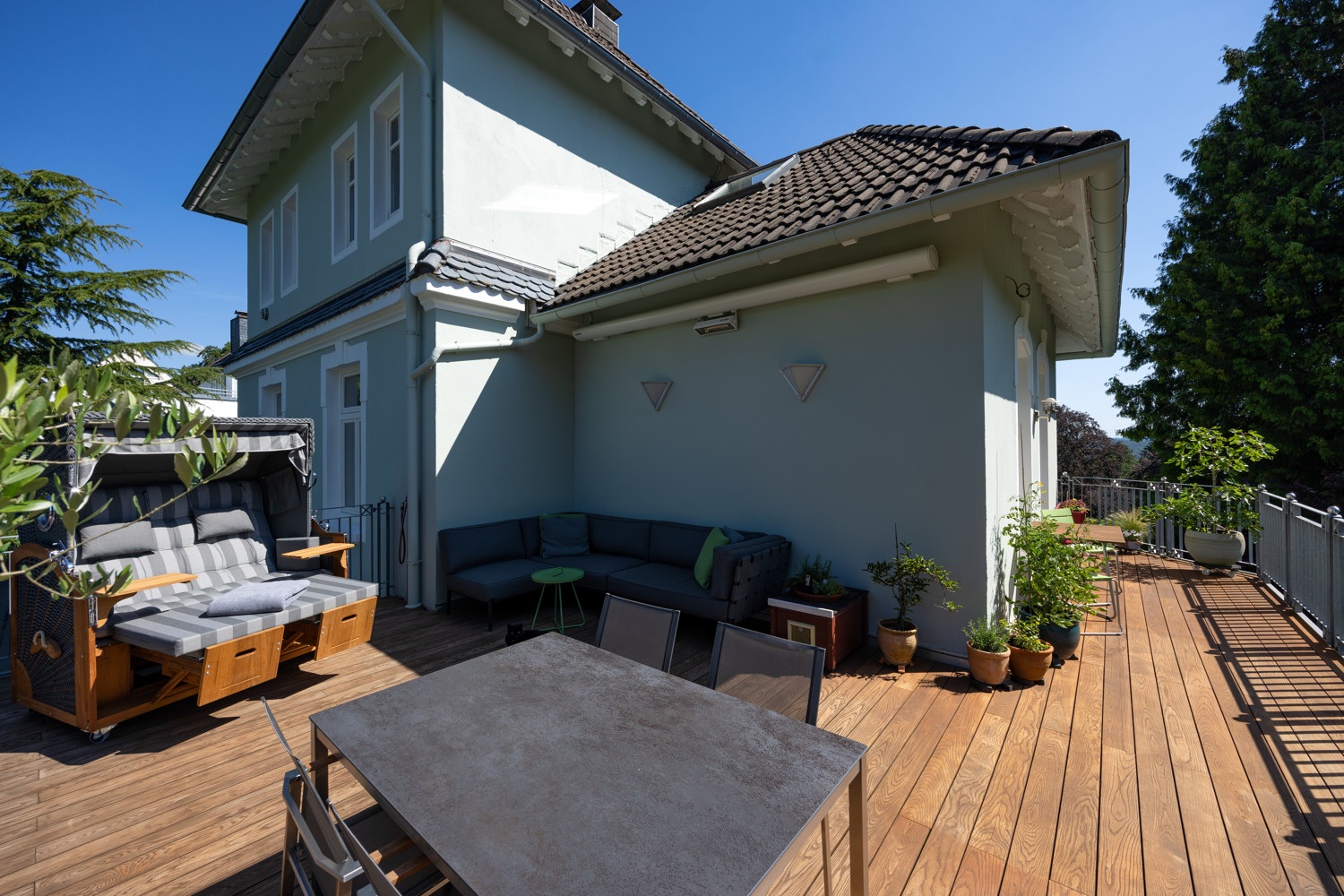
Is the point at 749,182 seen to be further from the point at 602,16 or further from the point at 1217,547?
the point at 1217,547

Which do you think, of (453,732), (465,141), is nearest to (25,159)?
(465,141)

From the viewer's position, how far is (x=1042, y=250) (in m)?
5.11

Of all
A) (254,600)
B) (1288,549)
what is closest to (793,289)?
(254,600)

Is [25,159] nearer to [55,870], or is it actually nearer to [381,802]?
[55,870]

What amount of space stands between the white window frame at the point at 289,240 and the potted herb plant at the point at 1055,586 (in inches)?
427

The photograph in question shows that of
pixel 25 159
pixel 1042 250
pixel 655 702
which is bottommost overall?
pixel 655 702

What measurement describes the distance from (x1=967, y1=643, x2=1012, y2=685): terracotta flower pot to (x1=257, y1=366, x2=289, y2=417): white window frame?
1013 cm

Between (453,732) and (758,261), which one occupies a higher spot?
(758,261)

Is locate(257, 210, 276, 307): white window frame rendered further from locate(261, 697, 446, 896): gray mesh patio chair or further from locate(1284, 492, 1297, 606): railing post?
locate(1284, 492, 1297, 606): railing post

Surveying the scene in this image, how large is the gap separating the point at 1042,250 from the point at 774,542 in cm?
390

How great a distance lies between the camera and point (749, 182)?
7684 millimetres

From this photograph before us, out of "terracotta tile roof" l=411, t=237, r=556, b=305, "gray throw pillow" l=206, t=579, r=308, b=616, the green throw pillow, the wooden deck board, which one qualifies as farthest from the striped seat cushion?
"terracotta tile roof" l=411, t=237, r=556, b=305

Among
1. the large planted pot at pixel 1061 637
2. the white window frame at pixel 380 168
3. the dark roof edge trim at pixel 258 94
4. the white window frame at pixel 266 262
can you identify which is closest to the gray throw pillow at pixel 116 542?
the white window frame at pixel 380 168

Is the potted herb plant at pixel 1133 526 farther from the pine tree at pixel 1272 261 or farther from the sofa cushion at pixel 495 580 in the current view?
the sofa cushion at pixel 495 580
